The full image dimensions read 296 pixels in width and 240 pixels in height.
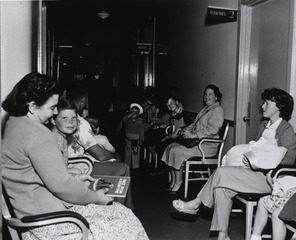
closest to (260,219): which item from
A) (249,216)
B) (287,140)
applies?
(249,216)

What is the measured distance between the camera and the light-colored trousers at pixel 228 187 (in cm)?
326

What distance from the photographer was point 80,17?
12023mm

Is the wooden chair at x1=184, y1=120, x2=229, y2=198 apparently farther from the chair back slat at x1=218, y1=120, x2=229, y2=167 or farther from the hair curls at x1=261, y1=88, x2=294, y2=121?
the hair curls at x1=261, y1=88, x2=294, y2=121

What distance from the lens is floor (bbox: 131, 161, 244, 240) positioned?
3525 mm

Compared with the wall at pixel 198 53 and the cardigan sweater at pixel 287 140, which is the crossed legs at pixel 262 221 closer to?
the cardigan sweater at pixel 287 140

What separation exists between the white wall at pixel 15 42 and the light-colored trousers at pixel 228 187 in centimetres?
185

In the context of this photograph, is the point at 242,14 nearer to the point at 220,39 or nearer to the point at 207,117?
the point at 220,39

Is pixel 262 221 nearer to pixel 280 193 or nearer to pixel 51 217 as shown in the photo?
pixel 280 193

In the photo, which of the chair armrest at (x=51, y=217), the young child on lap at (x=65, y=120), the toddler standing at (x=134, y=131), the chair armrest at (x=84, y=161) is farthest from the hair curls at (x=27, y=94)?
the toddler standing at (x=134, y=131)

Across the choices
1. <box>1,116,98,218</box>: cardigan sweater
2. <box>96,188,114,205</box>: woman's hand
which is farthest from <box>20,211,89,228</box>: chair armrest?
<box>96,188,114,205</box>: woman's hand

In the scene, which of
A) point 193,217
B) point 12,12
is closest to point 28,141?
point 12,12

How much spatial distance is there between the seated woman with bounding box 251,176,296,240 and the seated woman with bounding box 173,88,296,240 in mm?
268

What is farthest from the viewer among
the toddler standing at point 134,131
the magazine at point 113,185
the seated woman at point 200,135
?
the toddler standing at point 134,131

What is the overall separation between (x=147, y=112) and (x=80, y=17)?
20.1 feet
